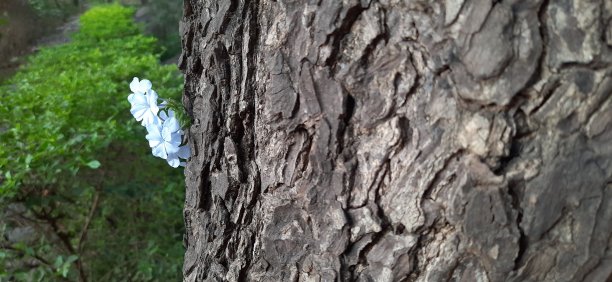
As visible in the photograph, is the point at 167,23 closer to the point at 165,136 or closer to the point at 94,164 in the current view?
the point at 94,164

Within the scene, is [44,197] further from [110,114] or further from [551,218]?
[551,218]

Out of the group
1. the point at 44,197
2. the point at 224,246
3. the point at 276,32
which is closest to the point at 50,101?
the point at 44,197

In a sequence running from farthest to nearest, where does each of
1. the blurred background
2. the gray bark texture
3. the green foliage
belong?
1. the green foliage
2. the blurred background
3. the gray bark texture

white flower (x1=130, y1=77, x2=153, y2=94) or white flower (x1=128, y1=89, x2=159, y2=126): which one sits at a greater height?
white flower (x1=130, y1=77, x2=153, y2=94)

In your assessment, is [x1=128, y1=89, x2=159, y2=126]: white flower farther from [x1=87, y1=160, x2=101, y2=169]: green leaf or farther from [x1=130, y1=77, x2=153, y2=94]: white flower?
[x1=87, y1=160, x2=101, y2=169]: green leaf

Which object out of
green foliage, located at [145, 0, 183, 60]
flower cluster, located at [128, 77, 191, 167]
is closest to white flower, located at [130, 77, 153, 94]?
flower cluster, located at [128, 77, 191, 167]

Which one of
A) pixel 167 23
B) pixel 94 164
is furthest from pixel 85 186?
pixel 167 23
